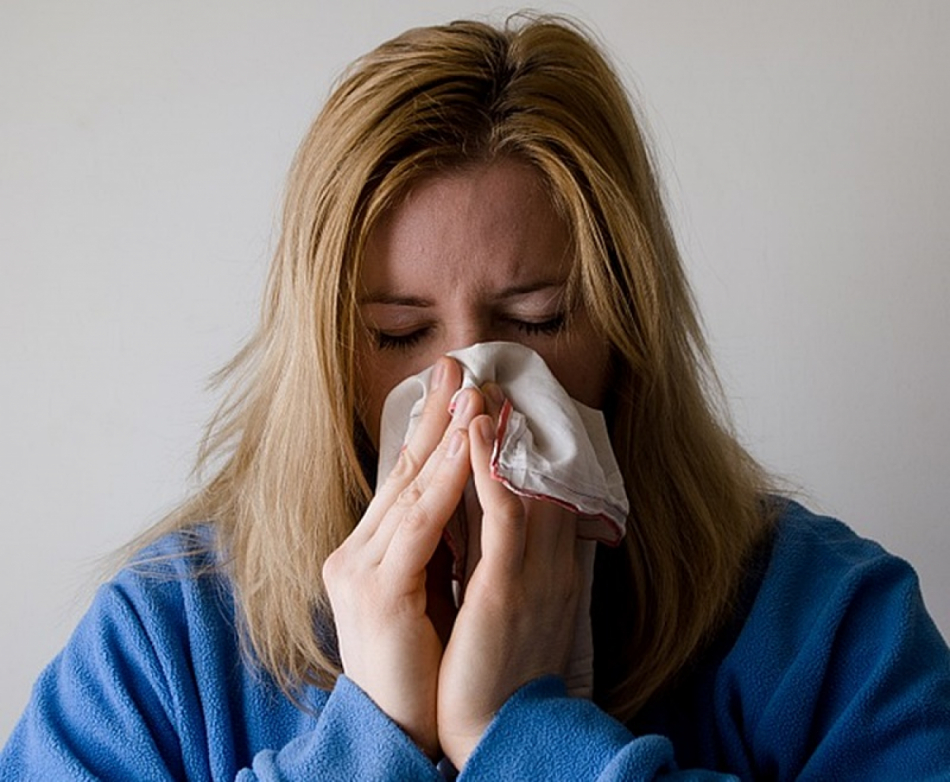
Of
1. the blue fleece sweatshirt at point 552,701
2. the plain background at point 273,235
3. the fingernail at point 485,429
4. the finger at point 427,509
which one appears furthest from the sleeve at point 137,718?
the plain background at point 273,235

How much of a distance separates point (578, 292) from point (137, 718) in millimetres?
463

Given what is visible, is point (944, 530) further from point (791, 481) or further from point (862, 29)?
point (862, 29)

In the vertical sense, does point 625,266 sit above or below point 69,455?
above

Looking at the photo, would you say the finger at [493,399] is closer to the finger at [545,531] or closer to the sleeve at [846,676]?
the finger at [545,531]

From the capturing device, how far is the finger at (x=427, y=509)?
1072 mm

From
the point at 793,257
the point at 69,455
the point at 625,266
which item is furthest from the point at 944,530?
the point at 69,455

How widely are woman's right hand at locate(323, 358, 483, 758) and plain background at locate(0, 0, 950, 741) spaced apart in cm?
45

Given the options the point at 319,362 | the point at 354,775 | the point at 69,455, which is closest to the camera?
the point at 354,775

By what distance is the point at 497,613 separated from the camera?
110cm

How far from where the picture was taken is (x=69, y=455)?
1566 millimetres

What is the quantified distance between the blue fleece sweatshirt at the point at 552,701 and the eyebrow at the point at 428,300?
28 cm

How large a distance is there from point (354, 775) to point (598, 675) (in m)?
0.30

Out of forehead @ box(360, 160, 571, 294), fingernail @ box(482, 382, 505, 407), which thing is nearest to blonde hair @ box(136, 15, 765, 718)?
forehead @ box(360, 160, 571, 294)

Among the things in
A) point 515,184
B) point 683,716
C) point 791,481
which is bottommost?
point 683,716
